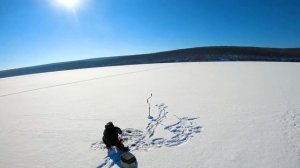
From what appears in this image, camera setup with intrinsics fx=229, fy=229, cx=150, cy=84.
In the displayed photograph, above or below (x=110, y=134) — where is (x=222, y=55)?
above

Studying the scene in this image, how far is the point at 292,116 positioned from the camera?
684cm

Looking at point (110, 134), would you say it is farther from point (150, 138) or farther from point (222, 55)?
point (222, 55)

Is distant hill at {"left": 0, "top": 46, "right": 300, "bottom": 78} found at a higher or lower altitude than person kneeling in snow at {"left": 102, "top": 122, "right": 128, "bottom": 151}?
higher

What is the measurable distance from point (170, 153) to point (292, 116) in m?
4.24

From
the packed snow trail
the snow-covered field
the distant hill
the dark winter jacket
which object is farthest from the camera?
the distant hill

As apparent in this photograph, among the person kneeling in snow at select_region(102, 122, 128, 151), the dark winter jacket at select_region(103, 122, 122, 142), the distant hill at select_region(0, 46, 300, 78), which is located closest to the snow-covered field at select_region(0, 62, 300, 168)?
the person kneeling in snow at select_region(102, 122, 128, 151)

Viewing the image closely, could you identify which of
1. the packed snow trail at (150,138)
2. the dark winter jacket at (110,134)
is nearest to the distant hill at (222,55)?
the packed snow trail at (150,138)

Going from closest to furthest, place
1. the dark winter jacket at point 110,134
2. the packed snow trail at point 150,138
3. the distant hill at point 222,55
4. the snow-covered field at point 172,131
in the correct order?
the snow-covered field at point 172,131 → the packed snow trail at point 150,138 → the dark winter jacket at point 110,134 → the distant hill at point 222,55

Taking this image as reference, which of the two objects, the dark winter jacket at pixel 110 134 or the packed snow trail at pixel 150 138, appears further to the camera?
→ the dark winter jacket at pixel 110 134

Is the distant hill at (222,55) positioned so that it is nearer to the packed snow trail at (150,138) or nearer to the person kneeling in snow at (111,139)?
the packed snow trail at (150,138)

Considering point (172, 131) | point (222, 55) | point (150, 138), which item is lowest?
point (150, 138)

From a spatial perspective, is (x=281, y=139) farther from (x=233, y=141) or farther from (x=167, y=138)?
(x=167, y=138)

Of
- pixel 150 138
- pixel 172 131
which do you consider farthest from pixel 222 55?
pixel 150 138

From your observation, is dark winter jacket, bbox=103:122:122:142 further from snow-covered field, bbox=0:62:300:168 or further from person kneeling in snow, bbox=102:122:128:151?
snow-covered field, bbox=0:62:300:168
